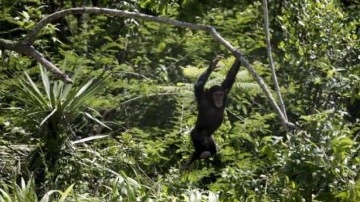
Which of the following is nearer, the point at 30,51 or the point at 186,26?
the point at 186,26

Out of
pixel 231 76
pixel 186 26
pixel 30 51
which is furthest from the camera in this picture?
pixel 231 76

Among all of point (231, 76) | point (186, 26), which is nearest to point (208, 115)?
point (231, 76)

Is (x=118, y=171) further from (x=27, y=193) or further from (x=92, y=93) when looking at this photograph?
(x=27, y=193)

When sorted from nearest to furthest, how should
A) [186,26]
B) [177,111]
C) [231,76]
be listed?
[186,26], [231,76], [177,111]

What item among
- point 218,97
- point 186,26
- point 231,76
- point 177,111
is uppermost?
point 186,26

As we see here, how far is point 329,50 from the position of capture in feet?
23.7

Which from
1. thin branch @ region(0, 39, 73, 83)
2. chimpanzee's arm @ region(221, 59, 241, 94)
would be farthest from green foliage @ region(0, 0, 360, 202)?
thin branch @ region(0, 39, 73, 83)

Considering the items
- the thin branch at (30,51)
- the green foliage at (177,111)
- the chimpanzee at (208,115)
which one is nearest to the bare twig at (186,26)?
the thin branch at (30,51)

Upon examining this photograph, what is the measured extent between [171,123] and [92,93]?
2901 millimetres

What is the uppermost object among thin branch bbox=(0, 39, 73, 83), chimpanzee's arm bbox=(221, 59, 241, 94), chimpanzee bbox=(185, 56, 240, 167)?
thin branch bbox=(0, 39, 73, 83)

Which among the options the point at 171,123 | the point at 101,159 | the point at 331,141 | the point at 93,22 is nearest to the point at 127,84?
the point at 171,123

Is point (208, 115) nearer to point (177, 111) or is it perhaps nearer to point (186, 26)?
point (177, 111)

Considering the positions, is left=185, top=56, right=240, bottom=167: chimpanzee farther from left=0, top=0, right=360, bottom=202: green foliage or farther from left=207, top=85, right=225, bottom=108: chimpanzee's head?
left=0, top=0, right=360, bottom=202: green foliage

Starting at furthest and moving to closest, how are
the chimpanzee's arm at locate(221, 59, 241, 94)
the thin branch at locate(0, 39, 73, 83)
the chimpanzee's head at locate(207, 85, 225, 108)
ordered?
the chimpanzee's head at locate(207, 85, 225, 108) < the chimpanzee's arm at locate(221, 59, 241, 94) < the thin branch at locate(0, 39, 73, 83)
